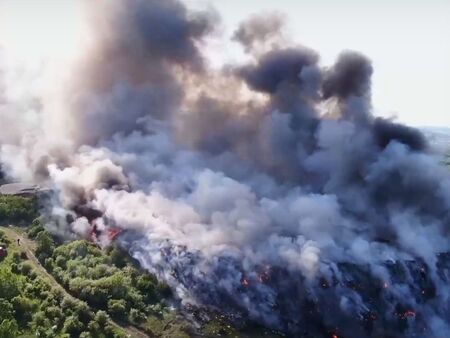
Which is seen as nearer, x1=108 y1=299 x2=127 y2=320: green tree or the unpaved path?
the unpaved path

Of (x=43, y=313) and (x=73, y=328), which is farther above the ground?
(x=43, y=313)

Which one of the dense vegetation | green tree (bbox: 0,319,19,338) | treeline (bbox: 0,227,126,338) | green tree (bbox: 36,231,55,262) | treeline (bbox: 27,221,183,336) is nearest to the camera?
green tree (bbox: 0,319,19,338)

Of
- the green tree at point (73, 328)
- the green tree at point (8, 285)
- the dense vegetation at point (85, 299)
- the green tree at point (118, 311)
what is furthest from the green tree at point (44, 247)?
the green tree at point (73, 328)

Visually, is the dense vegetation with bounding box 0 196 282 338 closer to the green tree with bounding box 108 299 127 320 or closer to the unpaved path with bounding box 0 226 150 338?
the green tree with bounding box 108 299 127 320

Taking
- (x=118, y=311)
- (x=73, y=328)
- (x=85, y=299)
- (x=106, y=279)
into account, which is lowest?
(x=73, y=328)

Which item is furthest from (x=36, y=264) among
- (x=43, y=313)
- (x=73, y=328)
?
(x=73, y=328)

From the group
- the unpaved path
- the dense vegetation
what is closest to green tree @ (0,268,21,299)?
the dense vegetation

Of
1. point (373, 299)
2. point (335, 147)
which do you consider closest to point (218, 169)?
point (335, 147)

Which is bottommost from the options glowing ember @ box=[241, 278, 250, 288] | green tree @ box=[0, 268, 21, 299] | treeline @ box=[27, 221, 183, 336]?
green tree @ box=[0, 268, 21, 299]

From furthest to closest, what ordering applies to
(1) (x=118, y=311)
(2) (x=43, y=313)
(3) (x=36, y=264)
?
(3) (x=36, y=264)
(1) (x=118, y=311)
(2) (x=43, y=313)

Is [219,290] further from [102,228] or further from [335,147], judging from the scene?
[335,147]

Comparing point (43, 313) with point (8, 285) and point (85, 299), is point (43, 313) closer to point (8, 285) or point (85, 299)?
point (85, 299)
